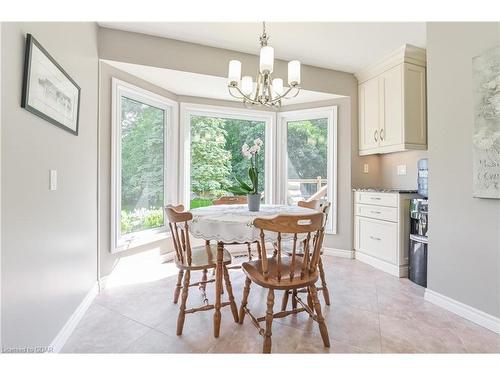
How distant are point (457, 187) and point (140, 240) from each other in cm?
299

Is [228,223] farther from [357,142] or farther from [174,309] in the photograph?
[357,142]

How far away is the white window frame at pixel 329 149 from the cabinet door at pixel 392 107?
61 cm

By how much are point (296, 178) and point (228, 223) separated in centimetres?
239

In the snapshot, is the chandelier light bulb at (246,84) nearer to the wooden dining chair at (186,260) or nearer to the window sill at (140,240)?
the wooden dining chair at (186,260)

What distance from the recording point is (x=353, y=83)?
3.47 m

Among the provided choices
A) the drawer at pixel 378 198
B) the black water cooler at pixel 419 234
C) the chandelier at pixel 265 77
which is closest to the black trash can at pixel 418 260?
the black water cooler at pixel 419 234

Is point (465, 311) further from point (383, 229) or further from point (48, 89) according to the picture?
point (48, 89)

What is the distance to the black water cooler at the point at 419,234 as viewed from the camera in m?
2.52

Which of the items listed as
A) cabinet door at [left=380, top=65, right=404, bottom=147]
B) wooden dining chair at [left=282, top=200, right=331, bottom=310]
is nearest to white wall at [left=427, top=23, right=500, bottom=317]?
cabinet door at [left=380, top=65, right=404, bottom=147]

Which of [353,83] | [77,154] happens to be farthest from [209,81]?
[353,83]

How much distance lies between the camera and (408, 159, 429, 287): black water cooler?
2.52 m

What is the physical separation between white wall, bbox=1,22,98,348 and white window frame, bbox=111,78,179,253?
1.26 feet

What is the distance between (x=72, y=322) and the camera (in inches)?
70.3

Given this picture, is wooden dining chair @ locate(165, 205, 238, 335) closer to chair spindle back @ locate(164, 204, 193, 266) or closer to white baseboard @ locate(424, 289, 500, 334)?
chair spindle back @ locate(164, 204, 193, 266)
